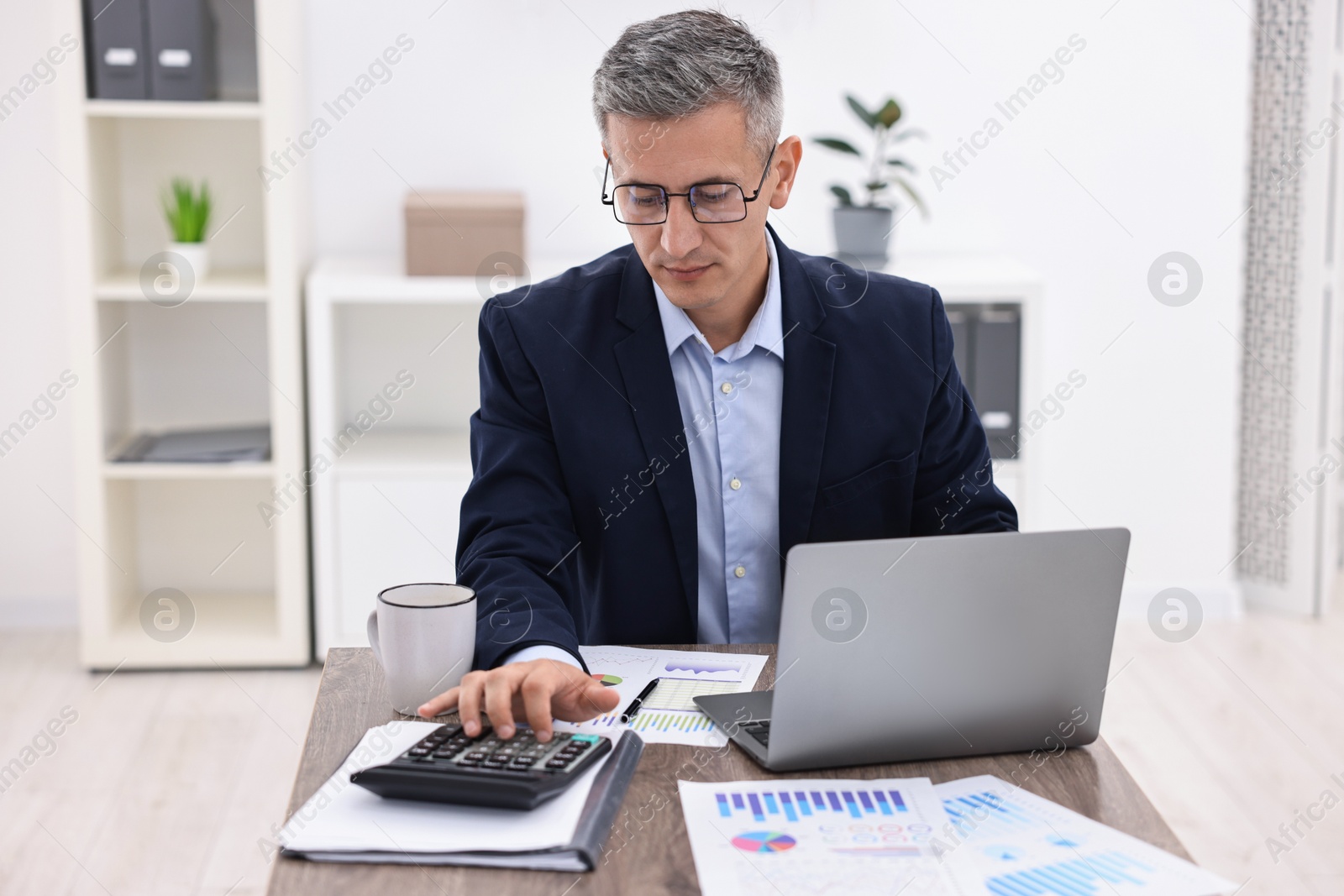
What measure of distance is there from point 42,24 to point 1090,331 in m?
2.76

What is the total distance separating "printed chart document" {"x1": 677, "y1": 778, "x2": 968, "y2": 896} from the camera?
0.90 meters

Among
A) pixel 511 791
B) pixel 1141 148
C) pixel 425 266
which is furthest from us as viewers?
pixel 1141 148

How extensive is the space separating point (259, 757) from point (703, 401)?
1544mm

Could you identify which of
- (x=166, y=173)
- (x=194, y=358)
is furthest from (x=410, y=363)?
(x=166, y=173)

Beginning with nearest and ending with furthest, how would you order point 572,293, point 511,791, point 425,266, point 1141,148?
point 511,791, point 572,293, point 425,266, point 1141,148

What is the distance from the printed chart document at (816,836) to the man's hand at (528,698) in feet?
0.44

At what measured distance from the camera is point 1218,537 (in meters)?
3.49

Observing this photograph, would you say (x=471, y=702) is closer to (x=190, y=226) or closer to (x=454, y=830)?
(x=454, y=830)

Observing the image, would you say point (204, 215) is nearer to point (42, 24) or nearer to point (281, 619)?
point (42, 24)

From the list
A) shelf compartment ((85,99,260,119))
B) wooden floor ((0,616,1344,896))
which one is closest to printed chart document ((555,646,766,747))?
wooden floor ((0,616,1344,896))

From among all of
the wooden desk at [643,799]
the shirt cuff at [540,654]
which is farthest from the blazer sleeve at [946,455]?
the shirt cuff at [540,654]

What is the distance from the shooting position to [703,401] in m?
1.62

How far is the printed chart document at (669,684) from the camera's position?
3.80 ft

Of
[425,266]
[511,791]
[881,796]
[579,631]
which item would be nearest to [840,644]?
[881,796]
